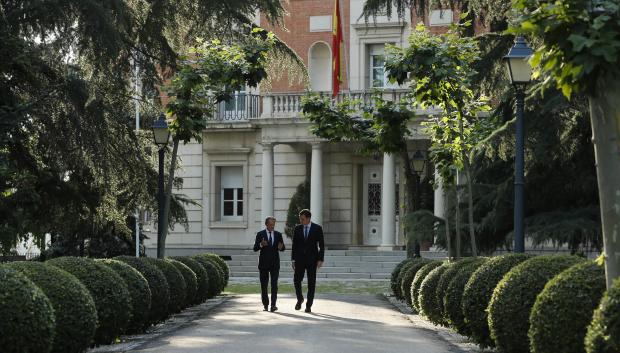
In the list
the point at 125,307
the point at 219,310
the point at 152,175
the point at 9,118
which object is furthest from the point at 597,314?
the point at 152,175

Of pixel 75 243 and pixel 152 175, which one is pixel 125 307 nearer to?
pixel 152 175

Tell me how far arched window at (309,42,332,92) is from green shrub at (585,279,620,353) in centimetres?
3669

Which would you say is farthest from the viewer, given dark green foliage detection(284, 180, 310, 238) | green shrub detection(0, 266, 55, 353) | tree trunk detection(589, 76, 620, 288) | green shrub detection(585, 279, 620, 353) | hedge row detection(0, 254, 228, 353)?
dark green foliage detection(284, 180, 310, 238)

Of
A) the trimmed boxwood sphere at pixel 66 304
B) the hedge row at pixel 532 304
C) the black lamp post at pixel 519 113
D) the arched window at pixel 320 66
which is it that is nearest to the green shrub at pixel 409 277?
the hedge row at pixel 532 304

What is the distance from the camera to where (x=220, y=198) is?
45656mm

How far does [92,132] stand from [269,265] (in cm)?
420

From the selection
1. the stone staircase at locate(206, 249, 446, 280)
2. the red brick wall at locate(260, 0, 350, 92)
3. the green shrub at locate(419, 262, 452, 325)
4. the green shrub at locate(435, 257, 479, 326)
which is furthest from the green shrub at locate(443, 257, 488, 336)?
the red brick wall at locate(260, 0, 350, 92)

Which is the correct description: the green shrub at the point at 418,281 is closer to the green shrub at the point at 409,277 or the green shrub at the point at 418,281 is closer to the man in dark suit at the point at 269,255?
the green shrub at the point at 409,277

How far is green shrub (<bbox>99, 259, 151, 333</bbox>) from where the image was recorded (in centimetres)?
1412

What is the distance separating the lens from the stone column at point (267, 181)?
4216cm

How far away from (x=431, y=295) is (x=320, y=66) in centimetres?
2796

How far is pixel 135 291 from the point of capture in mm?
14148

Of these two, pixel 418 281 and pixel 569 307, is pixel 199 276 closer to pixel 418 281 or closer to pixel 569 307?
pixel 418 281

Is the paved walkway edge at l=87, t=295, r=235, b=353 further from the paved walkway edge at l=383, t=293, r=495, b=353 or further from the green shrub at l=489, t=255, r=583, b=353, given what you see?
the green shrub at l=489, t=255, r=583, b=353
